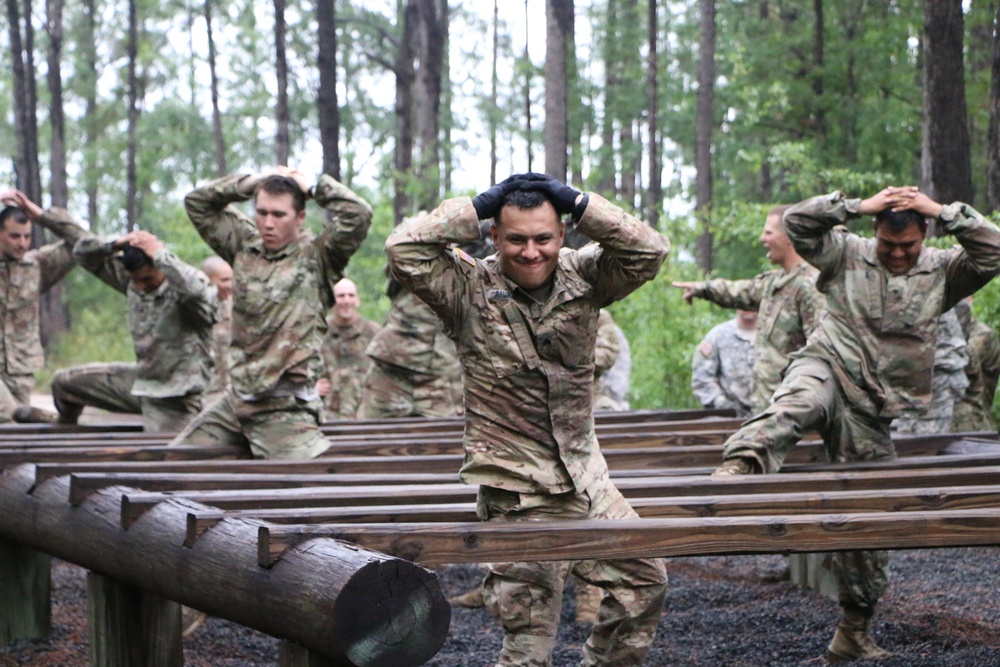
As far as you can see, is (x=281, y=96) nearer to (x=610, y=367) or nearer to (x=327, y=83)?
(x=327, y=83)

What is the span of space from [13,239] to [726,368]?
18.8 ft

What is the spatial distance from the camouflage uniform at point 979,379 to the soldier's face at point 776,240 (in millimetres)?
2590

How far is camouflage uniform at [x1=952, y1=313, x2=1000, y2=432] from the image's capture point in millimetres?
11523

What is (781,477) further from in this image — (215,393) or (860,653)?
(215,393)

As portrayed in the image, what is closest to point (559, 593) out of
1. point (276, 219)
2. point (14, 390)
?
point (276, 219)

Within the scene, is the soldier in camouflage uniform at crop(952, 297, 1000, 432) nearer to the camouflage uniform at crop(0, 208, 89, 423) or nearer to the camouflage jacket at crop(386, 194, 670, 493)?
the camouflage jacket at crop(386, 194, 670, 493)

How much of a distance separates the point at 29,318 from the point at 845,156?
15.2 m

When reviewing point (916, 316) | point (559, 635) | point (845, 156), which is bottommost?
point (559, 635)

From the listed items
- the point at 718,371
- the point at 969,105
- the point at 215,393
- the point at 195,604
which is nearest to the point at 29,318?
the point at 215,393

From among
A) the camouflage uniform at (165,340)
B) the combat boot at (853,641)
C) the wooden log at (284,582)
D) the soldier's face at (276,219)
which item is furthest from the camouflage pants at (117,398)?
the combat boot at (853,641)

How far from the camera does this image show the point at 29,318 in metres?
12.0

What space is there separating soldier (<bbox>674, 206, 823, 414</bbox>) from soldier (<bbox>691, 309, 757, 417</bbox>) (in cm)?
176

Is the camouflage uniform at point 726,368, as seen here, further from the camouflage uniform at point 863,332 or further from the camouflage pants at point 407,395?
the camouflage uniform at point 863,332

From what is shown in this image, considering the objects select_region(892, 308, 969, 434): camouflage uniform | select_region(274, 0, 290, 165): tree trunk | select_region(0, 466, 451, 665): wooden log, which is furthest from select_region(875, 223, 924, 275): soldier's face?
select_region(274, 0, 290, 165): tree trunk
